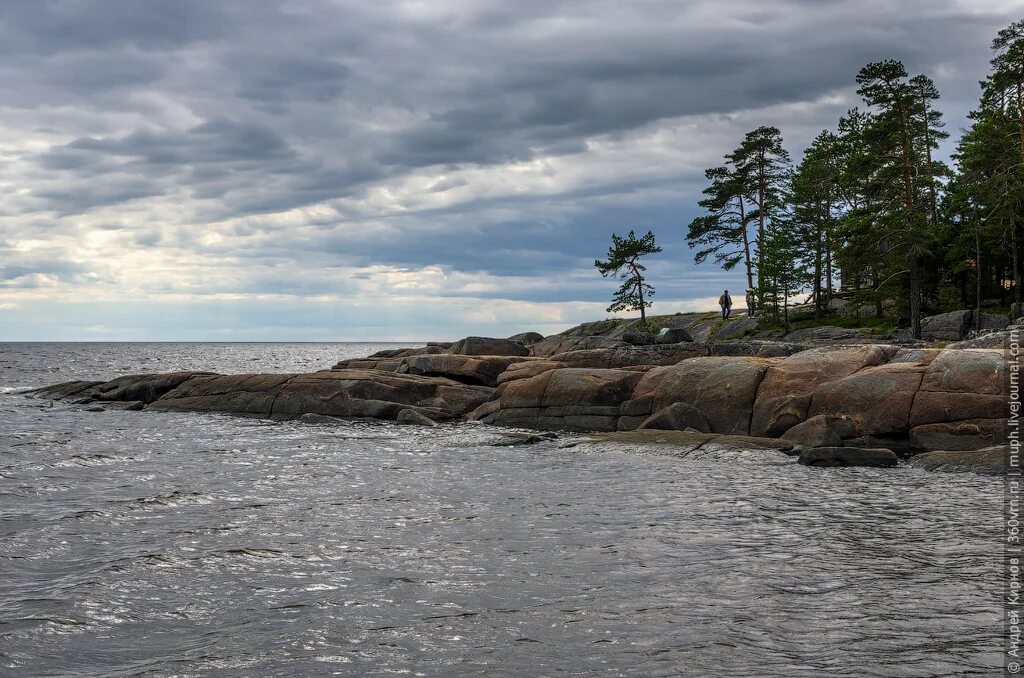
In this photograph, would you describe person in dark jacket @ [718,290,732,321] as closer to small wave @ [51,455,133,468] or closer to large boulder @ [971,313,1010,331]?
large boulder @ [971,313,1010,331]

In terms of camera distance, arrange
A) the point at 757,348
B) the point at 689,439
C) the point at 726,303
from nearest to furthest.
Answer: the point at 689,439, the point at 757,348, the point at 726,303

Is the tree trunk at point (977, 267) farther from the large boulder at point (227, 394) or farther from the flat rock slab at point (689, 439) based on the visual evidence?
the large boulder at point (227, 394)

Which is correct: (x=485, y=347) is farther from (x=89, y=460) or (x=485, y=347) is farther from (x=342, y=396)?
(x=89, y=460)

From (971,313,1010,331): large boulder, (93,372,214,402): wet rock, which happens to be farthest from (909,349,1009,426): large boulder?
(93,372,214,402): wet rock

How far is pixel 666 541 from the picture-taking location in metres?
11.1

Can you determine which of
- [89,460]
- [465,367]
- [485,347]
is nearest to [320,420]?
[465,367]

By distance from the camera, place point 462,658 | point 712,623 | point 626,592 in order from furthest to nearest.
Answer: point 626,592 → point 712,623 → point 462,658

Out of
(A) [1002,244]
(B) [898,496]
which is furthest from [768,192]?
(B) [898,496]

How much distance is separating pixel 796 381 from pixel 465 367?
52.4 ft

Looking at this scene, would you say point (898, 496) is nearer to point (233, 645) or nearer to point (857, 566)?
point (857, 566)

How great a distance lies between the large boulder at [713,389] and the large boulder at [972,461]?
5604 millimetres

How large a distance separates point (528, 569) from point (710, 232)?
62.4 m

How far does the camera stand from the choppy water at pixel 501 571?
7094 millimetres

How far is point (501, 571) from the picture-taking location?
32.1ft
